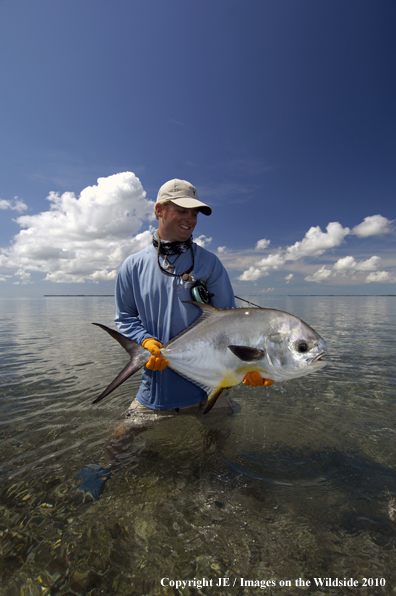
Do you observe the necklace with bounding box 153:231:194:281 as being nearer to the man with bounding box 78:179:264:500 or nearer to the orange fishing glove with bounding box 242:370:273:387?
the man with bounding box 78:179:264:500

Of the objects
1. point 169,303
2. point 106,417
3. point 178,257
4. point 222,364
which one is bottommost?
point 106,417

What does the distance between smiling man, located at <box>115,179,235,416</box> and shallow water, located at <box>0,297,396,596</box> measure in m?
0.52

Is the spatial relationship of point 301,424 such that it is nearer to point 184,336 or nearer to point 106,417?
point 184,336

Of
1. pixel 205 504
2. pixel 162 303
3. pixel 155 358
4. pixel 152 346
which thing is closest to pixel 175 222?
pixel 162 303

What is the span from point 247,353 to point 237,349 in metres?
0.11

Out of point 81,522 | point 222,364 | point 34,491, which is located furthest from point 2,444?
point 222,364

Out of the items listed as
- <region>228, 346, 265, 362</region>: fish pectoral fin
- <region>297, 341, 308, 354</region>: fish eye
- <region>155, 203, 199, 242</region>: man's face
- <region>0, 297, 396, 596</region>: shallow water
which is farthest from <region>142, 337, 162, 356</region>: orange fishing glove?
<region>297, 341, 308, 354</region>: fish eye

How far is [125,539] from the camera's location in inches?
85.7

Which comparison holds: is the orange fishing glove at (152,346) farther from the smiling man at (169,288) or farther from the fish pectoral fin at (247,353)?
the fish pectoral fin at (247,353)

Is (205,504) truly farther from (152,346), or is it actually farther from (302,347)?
(302,347)

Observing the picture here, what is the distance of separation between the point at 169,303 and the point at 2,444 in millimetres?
3057

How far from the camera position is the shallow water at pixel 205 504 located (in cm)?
195

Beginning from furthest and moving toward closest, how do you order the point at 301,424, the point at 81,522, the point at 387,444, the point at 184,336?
the point at 301,424 → the point at 387,444 → the point at 184,336 → the point at 81,522

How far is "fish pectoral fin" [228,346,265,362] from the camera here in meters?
2.55
